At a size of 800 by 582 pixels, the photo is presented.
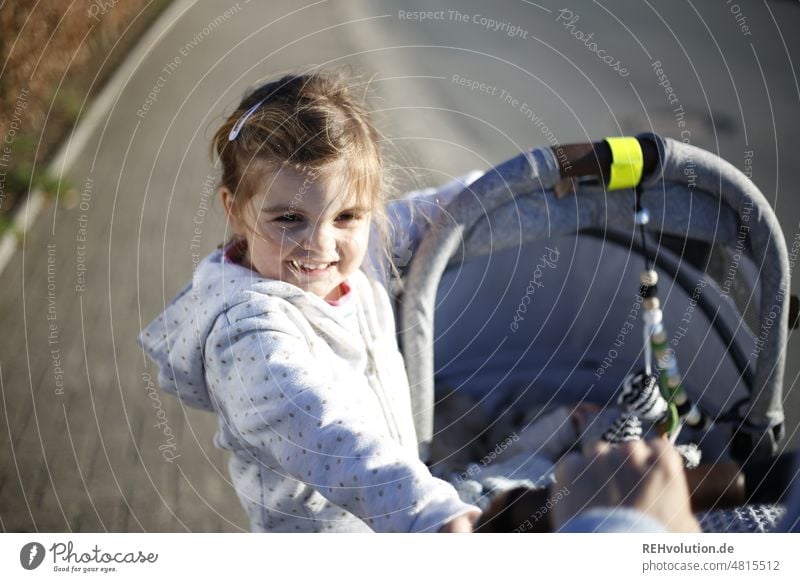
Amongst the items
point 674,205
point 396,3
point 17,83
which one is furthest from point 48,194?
point 674,205

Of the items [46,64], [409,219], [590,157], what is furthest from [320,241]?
[46,64]

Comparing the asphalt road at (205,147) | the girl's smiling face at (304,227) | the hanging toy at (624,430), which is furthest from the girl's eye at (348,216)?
the hanging toy at (624,430)

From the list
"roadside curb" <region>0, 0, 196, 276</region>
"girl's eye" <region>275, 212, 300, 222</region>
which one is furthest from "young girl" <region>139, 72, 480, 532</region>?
"roadside curb" <region>0, 0, 196, 276</region>

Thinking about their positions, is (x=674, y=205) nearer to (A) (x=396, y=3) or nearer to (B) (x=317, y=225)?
(B) (x=317, y=225)

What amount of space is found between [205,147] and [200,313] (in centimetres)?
38

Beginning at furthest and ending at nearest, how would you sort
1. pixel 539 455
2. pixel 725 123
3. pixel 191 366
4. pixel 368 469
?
pixel 725 123, pixel 539 455, pixel 191 366, pixel 368 469

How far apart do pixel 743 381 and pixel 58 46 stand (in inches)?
25.7

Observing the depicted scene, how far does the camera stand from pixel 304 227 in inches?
20.6

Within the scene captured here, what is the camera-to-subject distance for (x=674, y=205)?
0.64 metres

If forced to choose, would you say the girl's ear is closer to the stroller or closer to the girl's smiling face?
the girl's smiling face

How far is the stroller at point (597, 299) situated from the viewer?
2.01 feet

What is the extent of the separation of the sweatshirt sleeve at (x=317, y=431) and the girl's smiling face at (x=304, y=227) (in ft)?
0.18

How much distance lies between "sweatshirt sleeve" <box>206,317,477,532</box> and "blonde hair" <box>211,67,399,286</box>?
0.34 feet

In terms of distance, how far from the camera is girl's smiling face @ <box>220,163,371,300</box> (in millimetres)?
511
